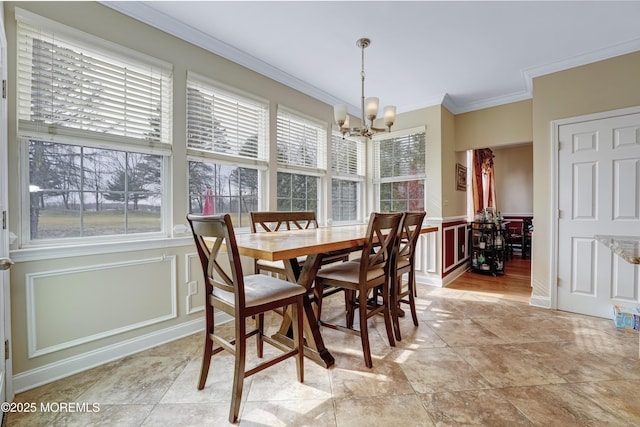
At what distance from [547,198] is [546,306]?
1172mm

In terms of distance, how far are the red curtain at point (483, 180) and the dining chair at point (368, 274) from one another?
404cm

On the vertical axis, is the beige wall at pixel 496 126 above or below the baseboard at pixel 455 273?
above

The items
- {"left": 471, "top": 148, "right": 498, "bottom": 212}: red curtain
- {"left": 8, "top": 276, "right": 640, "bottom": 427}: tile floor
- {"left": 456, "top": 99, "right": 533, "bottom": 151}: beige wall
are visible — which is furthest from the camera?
{"left": 471, "top": 148, "right": 498, "bottom": 212}: red curtain

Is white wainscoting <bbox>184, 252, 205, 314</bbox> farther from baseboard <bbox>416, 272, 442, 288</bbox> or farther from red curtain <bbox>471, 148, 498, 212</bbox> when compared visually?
red curtain <bbox>471, 148, 498, 212</bbox>

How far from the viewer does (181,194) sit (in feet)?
7.60

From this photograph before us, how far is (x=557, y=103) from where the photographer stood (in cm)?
289

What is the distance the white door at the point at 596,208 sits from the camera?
2547mm

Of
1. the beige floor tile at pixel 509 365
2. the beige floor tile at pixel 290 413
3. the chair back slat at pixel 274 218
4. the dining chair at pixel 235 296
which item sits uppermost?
the chair back slat at pixel 274 218

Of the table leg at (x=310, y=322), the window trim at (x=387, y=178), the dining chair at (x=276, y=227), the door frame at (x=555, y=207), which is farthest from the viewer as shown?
the window trim at (x=387, y=178)

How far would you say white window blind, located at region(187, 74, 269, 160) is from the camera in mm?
2428

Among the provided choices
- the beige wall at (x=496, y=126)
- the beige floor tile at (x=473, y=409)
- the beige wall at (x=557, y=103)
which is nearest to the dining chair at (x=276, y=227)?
the beige floor tile at (x=473, y=409)

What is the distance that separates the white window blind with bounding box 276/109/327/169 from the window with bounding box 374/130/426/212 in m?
1.16

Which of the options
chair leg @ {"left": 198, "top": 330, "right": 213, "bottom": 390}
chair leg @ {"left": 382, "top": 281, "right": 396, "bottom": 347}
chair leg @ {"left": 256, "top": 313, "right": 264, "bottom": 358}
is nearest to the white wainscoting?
chair leg @ {"left": 256, "top": 313, "right": 264, "bottom": 358}

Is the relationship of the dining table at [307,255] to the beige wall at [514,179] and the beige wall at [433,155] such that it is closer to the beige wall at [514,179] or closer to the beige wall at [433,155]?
the beige wall at [433,155]
